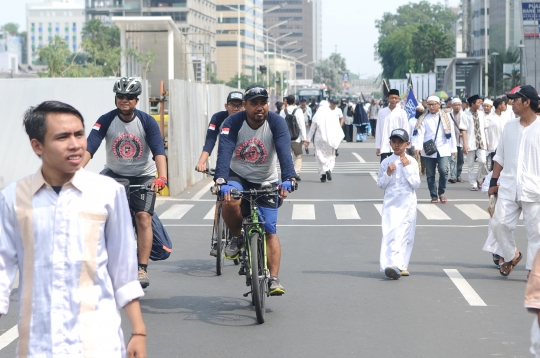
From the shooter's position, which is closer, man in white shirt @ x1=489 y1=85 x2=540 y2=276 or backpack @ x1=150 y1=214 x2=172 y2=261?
backpack @ x1=150 y1=214 x2=172 y2=261

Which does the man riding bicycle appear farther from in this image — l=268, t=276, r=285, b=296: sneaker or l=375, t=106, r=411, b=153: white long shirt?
l=375, t=106, r=411, b=153: white long shirt

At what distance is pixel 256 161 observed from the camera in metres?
8.02

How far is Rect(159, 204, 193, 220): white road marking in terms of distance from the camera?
15095 mm

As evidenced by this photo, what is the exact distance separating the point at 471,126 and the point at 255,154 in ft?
42.0

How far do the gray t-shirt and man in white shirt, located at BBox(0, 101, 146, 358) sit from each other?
428cm

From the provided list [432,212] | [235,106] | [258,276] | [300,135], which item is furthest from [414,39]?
[258,276]

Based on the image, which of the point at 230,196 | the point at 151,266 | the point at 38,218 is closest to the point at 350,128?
the point at 151,266

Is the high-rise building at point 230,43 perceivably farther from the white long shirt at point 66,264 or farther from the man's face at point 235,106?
the white long shirt at point 66,264

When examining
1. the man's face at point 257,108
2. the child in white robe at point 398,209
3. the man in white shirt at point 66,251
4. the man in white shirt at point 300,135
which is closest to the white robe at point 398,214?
the child in white robe at point 398,209

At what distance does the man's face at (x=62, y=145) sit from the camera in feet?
11.8

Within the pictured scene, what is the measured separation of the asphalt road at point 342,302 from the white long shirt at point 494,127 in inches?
217

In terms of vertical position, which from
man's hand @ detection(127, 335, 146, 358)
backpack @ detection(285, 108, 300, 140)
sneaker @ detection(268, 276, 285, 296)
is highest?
backpack @ detection(285, 108, 300, 140)

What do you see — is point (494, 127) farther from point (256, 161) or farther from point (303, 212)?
point (256, 161)

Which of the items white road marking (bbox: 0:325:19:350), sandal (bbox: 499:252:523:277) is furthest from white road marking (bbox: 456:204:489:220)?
white road marking (bbox: 0:325:19:350)
